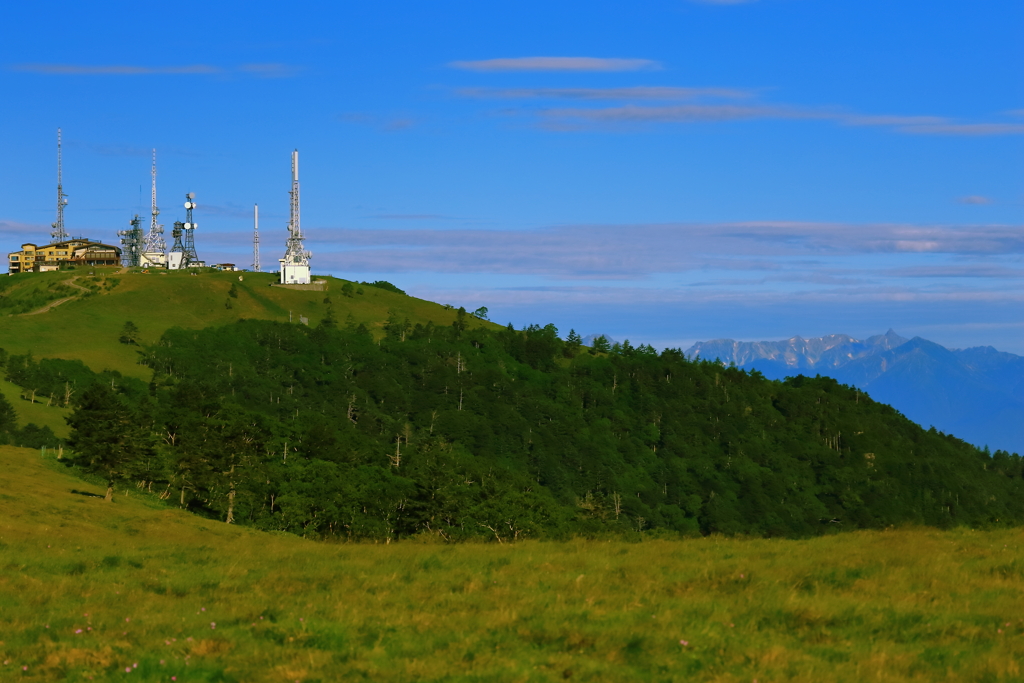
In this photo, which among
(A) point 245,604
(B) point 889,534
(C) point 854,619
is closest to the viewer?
(C) point 854,619

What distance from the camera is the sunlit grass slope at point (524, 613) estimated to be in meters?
14.8

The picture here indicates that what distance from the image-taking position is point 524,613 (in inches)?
687

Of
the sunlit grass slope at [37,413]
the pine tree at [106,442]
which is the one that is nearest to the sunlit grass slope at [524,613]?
the pine tree at [106,442]

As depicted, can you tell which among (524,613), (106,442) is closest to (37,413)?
(106,442)

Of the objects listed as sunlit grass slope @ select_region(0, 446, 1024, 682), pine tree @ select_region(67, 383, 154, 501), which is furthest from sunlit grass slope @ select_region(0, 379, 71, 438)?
sunlit grass slope @ select_region(0, 446, 1024, 682)

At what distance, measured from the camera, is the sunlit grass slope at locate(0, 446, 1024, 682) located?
581 inches

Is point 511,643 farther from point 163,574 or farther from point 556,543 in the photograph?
point 556,543

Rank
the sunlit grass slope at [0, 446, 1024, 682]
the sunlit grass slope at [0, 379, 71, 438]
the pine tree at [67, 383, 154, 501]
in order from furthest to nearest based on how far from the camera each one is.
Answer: the sunlit grass slope at [0, 379, 71, 438]
the pine tree at [67, 383, 154, 501]
the sunlit grass slope at [0, 446, 1024, 682]

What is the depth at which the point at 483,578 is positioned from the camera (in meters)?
20.8

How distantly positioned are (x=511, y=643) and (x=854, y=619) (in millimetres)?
5939

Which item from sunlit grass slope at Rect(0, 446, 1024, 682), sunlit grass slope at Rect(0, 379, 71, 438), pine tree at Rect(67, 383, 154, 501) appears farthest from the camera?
sunlit grass slope at Rect(0, 379, 71, 438)

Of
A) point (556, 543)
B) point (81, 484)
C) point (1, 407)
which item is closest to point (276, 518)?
point (81, 484)

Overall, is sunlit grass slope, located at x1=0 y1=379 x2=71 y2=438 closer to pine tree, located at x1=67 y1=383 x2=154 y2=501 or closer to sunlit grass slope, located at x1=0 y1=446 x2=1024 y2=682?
pine tree, located at x1=67 y1=383 x2=154 y2=501

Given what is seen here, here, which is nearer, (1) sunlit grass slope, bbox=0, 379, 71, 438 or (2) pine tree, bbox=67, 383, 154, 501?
(2) pine tree, bbox=67, 383, 154, 501
